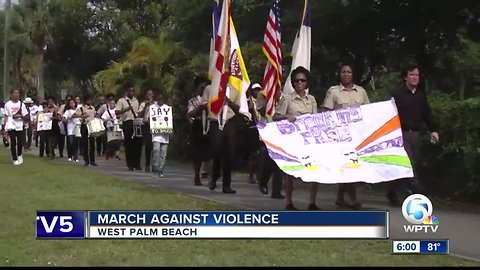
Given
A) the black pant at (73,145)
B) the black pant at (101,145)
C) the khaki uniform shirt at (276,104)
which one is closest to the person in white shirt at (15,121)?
the black pant at (73,145)

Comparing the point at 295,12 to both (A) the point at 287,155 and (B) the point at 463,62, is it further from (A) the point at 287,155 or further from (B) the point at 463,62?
(A) the point at 287,155

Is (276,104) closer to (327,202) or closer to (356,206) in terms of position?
(327,202)

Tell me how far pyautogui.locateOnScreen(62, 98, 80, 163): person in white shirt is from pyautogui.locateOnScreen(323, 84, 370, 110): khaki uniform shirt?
1056 centimetres

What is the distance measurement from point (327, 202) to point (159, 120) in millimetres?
4905

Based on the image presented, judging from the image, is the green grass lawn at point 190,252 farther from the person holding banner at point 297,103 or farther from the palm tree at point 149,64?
the palm tree at point 149,64

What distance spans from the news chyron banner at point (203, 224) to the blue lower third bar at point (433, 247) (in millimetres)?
498

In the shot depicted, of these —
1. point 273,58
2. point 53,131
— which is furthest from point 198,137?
point 53,131

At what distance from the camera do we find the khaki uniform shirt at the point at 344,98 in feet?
30.2

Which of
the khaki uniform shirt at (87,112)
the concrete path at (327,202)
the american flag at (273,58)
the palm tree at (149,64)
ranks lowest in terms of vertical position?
the concrete path at (327,202)

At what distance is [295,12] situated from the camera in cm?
1555

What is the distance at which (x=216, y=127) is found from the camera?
10.9 meters

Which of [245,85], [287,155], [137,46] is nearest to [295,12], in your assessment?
[245,85]

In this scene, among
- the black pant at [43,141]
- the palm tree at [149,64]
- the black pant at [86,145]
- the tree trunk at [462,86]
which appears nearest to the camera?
the tree trunk at [462,86]

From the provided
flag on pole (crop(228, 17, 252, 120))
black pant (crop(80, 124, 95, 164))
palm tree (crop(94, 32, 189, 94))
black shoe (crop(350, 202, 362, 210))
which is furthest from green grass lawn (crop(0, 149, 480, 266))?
palm tree (crop(94, 32, 189, 94))
